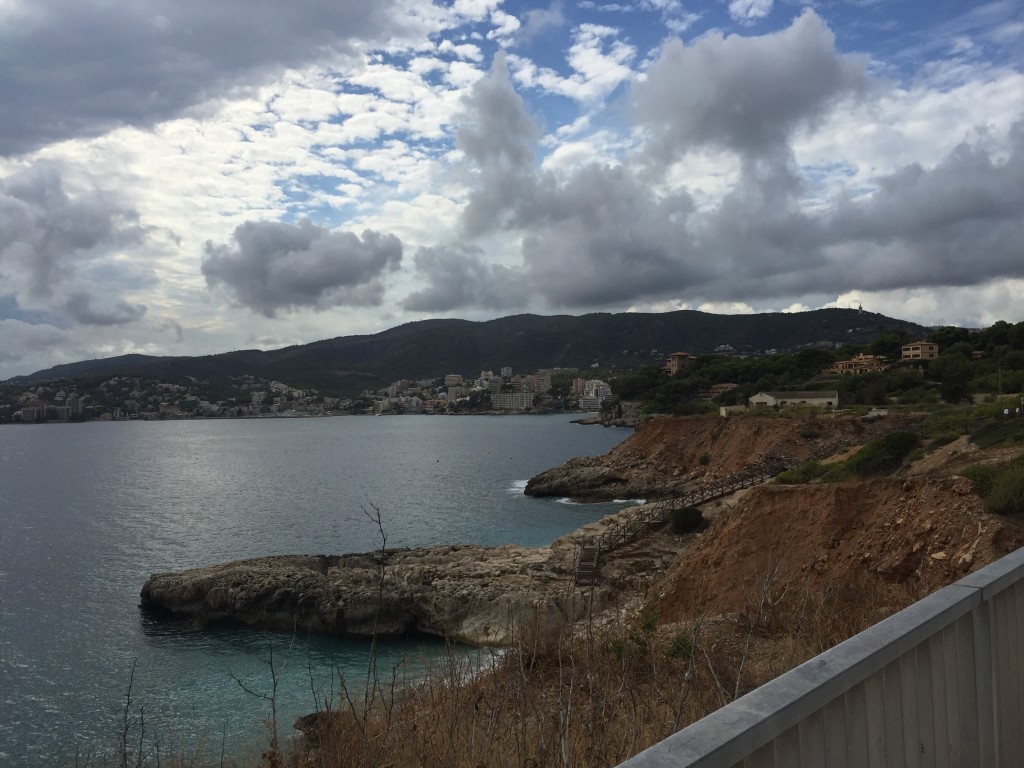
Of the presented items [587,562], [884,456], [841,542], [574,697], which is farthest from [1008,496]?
[587,562]

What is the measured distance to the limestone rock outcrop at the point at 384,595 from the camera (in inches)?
A: 866

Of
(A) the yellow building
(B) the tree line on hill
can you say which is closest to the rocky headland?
(B) the tree line on hill

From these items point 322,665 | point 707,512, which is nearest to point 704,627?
point 322,665

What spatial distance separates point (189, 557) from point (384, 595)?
1667cm

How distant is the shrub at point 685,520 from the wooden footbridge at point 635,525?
32.7 inches

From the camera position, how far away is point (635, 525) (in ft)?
99.7

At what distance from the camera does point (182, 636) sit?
23.7m

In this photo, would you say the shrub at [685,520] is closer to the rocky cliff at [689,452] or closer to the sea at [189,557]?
the sea at [189,557]

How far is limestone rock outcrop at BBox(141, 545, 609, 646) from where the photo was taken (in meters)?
22.0

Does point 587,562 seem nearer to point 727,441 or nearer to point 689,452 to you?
point 727,441

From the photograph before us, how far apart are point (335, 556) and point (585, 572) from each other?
40.7ft

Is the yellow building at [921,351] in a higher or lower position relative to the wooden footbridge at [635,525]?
higher

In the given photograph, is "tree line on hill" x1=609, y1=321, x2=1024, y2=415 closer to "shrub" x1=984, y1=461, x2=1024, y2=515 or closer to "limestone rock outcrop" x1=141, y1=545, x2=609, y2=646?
"limestone rock outcrop" x1=141, y1=545, x2=609, y2=646

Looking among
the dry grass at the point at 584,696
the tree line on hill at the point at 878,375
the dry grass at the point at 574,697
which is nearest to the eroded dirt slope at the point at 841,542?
the dry grass at the point at 574,697
